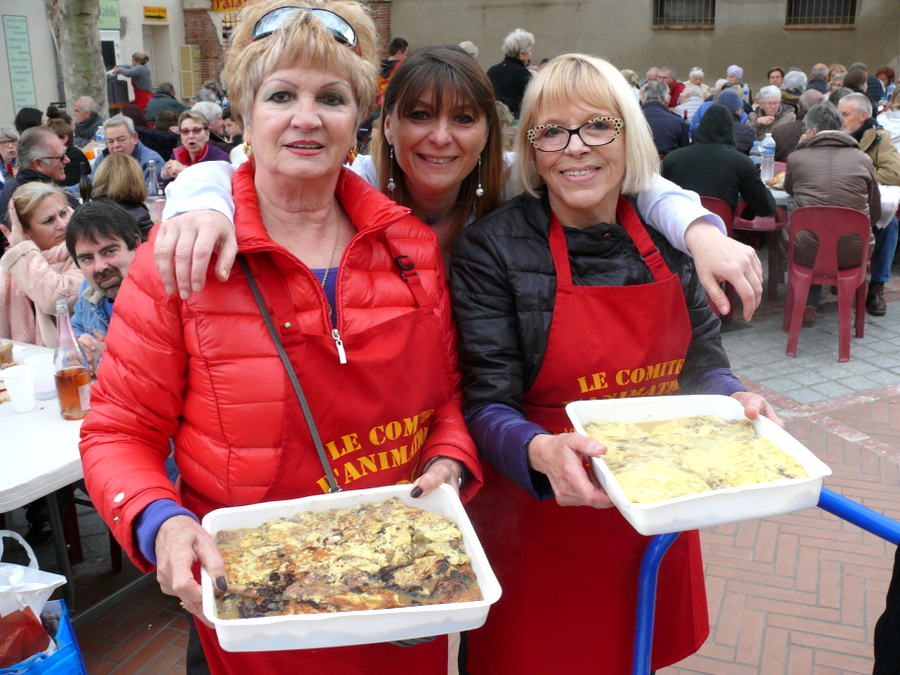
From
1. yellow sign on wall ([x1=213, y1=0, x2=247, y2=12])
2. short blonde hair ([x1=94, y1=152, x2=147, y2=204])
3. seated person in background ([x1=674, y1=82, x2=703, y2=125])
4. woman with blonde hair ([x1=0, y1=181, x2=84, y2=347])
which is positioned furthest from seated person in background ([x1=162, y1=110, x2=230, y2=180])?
yellow sign on wall ([x1=213, y1=0, x2=247, y2=12])

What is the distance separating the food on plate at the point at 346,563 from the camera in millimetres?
1342

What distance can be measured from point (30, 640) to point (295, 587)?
1.62 m

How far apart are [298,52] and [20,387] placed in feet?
7.47

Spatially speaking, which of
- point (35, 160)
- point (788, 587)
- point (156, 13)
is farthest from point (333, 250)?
point (156, 13)

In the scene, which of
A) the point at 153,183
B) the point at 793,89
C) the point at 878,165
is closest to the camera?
the point at 878,165

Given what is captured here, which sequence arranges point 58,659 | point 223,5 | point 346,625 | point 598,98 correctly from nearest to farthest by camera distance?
point 346,625
point 598,98
point 58,659
point 223,5

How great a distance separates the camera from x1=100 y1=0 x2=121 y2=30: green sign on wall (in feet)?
65.5

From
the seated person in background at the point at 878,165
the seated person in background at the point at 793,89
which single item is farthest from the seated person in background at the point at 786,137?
the seated person in background at the point at 793,89

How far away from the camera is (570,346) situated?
1922 millimetres

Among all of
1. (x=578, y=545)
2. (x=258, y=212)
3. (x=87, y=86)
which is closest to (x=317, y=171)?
(x=258, y=212)

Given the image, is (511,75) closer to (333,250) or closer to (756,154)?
(756,154)

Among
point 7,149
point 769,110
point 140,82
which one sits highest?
point 140,82

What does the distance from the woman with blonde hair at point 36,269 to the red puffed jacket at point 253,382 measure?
2864 mm

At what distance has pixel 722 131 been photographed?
6680mm
